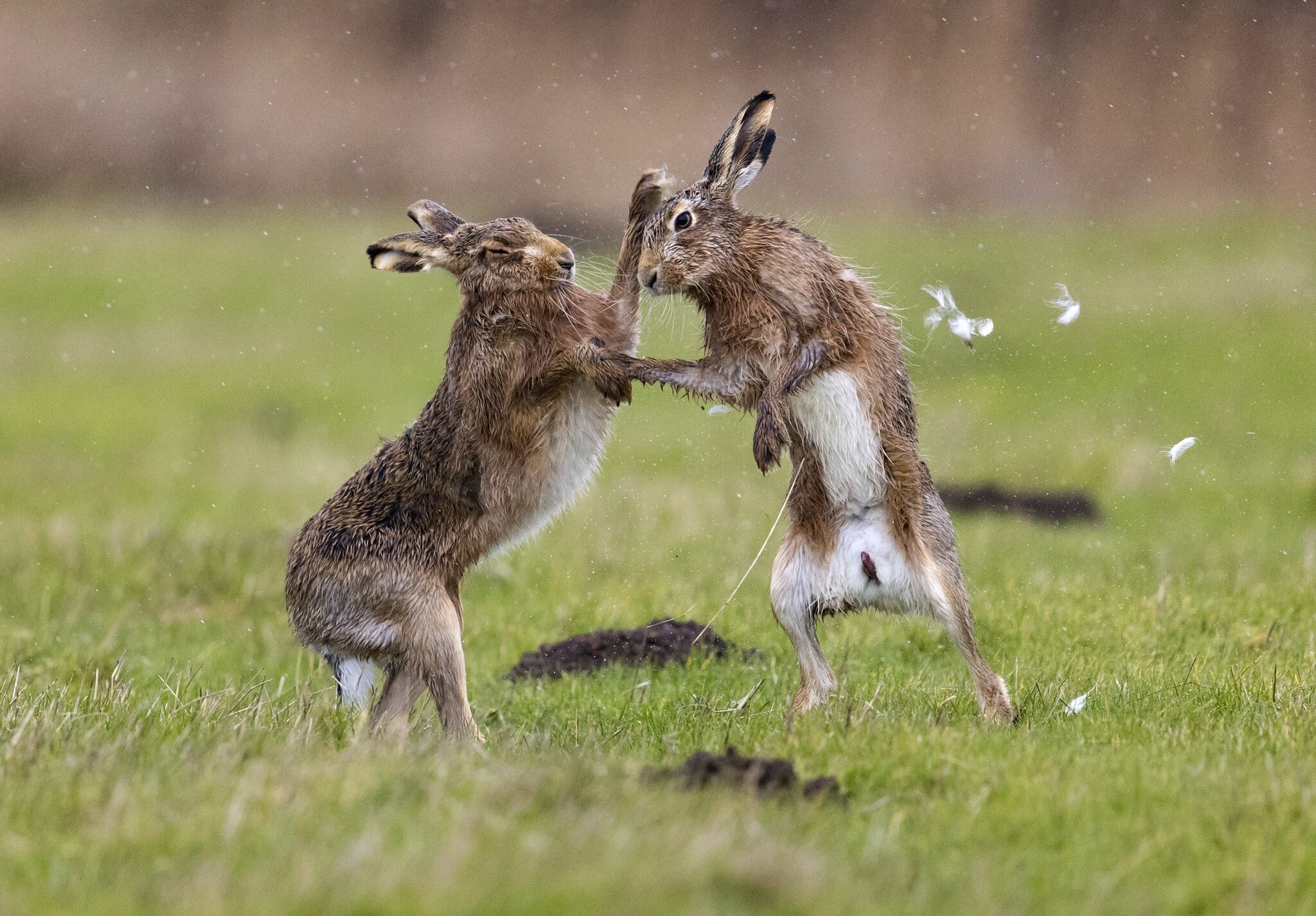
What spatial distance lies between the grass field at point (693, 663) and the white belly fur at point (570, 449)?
382 millimetres

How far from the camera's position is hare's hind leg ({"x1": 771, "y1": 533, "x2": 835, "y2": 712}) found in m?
5.82

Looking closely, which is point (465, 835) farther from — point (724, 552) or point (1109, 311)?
point (1109, 311)

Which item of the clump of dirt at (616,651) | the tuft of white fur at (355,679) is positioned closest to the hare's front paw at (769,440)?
the clump of dirt at (616,651)

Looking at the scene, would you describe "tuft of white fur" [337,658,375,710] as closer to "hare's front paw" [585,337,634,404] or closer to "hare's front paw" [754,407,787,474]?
"hare's front paw" [585,337,634,404]

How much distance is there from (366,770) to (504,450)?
222cm

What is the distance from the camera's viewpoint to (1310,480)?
11.6 m

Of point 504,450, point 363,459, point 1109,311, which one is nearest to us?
point 504,450

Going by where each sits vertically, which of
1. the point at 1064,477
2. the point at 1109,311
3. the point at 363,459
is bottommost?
the point at 363,459

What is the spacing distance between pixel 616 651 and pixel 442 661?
1536mm

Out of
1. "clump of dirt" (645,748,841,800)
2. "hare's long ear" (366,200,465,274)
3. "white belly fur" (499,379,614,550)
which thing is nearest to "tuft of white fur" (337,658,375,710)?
"white belly fur" (499,379,614,550)

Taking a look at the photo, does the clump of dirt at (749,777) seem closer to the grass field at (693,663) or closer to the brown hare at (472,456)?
the grass field at (693,663)

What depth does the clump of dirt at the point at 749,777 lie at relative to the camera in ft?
14.1

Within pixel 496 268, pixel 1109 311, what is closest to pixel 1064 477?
pixel 1109 311

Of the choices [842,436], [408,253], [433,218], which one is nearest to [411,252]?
[408,253]
